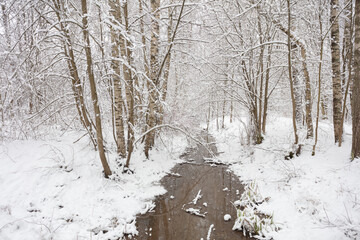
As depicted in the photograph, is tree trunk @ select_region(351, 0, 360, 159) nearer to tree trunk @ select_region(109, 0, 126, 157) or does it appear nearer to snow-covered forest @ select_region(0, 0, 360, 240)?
snow-covered forest @ select_region(0, 0, 360, 240)

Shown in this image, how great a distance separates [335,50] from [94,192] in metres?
8.08

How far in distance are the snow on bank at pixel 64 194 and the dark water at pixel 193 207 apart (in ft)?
1.11

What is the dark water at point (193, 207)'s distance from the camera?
393 cm

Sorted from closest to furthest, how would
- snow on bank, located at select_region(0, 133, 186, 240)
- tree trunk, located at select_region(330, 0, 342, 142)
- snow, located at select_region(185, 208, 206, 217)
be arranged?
snow on bank, located at select_region(0, 133, 186, 240)
snow, located at select_region(185, 208, 206, 217)
tree trunk, located at select_region(330, 0, 342, 142)

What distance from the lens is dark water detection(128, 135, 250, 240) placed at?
393 centimetres

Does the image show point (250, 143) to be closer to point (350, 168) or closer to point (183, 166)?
point (183, 166)

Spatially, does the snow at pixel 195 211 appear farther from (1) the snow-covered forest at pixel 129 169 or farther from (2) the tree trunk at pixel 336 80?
(2) the tree trunk at pixel 336 80

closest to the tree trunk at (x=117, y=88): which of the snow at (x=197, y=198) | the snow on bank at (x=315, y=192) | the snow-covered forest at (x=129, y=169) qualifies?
the snow-covered forest at (x=129, y=169)

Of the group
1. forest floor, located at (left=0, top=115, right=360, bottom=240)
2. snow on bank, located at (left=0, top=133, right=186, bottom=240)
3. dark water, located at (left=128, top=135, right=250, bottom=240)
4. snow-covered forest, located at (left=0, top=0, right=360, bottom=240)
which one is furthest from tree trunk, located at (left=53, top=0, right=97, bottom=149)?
dark water, located at (left=128, top=135, right=250, bottom=240)

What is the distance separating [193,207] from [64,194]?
123 inches

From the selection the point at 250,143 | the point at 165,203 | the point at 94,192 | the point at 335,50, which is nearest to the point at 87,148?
the point at 94,192

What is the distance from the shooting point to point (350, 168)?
4.16 metres

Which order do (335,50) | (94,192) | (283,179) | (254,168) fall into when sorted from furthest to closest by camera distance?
(254,168)
(335,50)
(283,179)
(94,192)

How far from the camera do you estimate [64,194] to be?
4500mm
